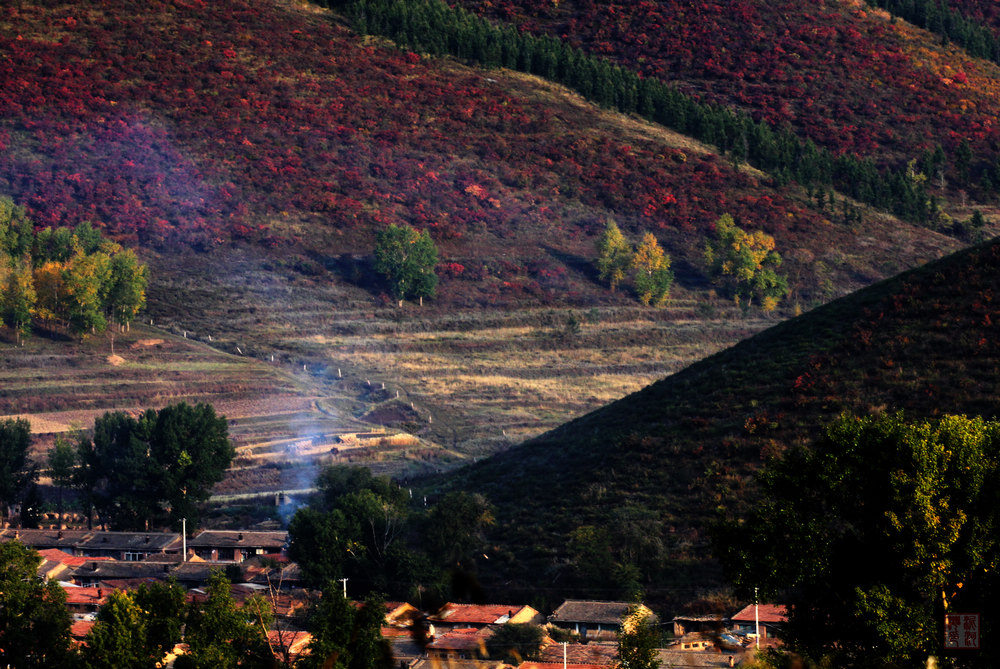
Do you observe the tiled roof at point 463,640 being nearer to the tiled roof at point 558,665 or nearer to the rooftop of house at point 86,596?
the tiled roof at point 558,665

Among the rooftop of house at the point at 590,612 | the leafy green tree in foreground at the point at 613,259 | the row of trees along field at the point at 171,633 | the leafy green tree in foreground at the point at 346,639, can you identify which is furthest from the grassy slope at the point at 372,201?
the row of trees along field at the point at 171,633

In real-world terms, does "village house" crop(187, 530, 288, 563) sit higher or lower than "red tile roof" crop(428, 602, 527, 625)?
lower

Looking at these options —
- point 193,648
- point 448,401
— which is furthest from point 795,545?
point 448,401

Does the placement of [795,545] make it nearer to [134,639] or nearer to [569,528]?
[134,639]

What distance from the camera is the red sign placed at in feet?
103

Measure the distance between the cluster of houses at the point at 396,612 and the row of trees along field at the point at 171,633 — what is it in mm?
1460

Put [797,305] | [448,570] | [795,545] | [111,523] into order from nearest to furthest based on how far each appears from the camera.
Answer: [795,545]
[448,570]
[111,523]
[797,305]

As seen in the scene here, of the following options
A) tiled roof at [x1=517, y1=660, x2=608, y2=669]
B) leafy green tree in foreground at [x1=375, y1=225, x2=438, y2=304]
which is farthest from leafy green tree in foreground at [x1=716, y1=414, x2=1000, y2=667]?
leafy green tree in foreground at [x1=375, y1=225, x2=438, y2=304]

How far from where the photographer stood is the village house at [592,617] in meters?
57.8

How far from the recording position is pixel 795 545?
3347 centimetres

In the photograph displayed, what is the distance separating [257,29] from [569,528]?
13156 cm

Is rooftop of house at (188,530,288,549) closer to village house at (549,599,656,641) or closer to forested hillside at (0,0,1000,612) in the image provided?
forested hillside at (0,0,1000,612)

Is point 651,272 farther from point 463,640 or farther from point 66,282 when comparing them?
point 463,640

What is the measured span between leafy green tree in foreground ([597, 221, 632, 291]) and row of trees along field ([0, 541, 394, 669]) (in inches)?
4168
